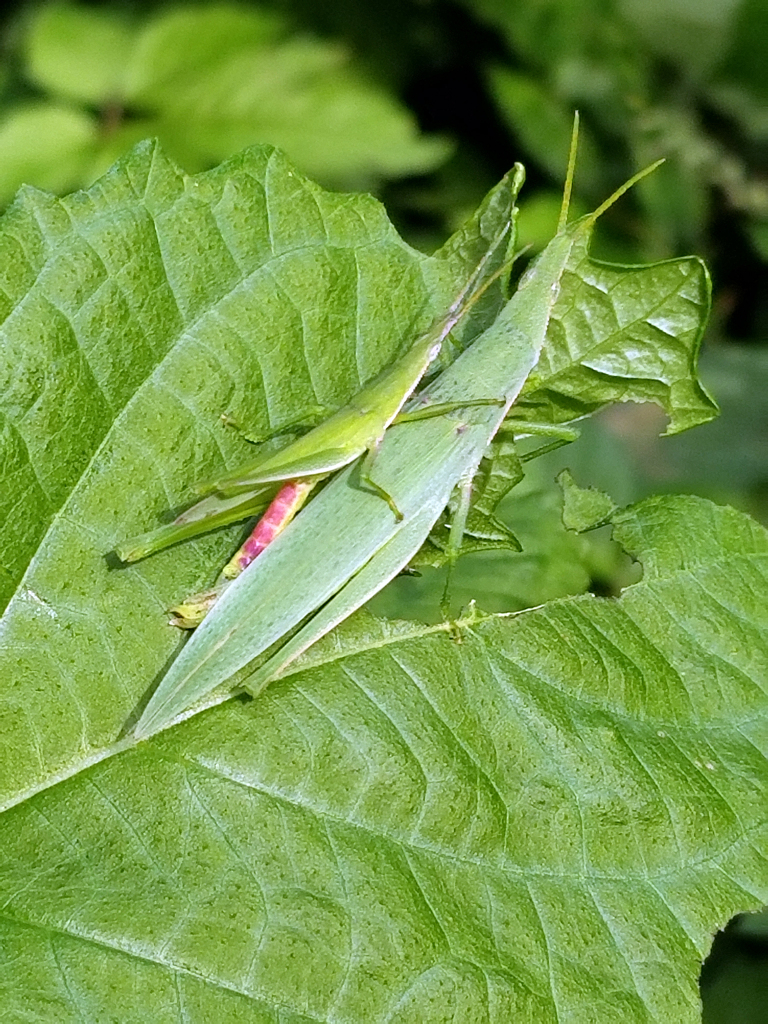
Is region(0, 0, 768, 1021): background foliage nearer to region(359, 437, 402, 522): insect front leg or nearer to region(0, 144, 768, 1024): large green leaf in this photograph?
region(359, 437, 402, 522): insect front leg

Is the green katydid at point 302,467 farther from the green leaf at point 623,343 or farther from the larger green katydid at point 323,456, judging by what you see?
the green leaf at point 623,343

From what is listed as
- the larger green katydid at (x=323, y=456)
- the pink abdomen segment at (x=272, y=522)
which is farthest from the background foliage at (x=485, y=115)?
the pink abdomen segment at (x=272, y=522)

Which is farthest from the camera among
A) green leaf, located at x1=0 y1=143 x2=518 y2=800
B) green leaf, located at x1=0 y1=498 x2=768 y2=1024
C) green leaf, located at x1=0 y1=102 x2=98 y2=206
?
green leaf, located at x1=0 y1=102 x2=98 y2=206

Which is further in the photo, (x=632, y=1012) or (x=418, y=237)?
(x=418, y=237)

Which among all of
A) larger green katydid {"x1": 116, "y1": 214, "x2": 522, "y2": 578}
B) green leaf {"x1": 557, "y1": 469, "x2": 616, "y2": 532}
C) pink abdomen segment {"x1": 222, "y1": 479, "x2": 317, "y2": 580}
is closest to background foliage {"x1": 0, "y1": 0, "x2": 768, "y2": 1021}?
green leaf {"x1": 557, "y1": 469, "x2": 616, "y2": 532}

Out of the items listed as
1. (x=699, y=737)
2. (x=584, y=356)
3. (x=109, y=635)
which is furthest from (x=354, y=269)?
(x=699, y=737)

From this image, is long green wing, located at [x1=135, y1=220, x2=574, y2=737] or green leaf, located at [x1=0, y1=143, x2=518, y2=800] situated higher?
green leaf, located at [x1=0, y1=143, x2=518, y2=800]

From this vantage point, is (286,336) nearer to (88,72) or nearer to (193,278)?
(193,278)
